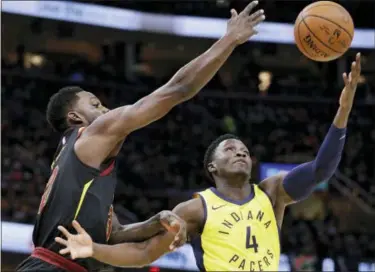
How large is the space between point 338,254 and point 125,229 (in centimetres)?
1168

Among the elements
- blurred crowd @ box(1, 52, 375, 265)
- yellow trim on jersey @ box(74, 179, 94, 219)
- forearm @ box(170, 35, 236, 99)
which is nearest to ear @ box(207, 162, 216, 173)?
forearm @ box(170, 35, 236, 99)

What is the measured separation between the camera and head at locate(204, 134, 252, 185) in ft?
18.2

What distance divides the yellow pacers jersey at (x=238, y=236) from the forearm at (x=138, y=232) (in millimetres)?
724

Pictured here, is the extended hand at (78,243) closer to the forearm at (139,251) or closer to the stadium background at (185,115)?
the forearm at (139,251)

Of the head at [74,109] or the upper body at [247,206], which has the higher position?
the head at [74,109]

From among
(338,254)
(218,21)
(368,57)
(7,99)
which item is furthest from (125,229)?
(368,57)

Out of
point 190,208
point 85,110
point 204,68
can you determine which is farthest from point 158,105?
point 190,208

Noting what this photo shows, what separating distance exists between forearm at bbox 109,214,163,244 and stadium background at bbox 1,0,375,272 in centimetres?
887

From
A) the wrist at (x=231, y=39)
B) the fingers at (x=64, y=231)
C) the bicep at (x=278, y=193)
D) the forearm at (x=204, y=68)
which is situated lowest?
the fingers at (x=64, y=231)

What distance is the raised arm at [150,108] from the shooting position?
171 inches

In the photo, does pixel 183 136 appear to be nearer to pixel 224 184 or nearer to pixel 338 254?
pixel 338 254


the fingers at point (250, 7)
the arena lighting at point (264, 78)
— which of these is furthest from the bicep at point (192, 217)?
the arena lighting at point (264, 78)

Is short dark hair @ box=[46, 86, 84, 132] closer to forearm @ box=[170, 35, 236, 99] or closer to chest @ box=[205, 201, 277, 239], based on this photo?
forearm @ box=[170, 35, 236, 99]

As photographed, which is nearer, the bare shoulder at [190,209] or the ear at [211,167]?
the bare shoulder at [190,209]
